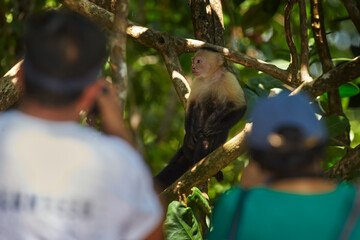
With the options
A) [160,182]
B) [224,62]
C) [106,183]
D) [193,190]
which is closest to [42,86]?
[106,183]

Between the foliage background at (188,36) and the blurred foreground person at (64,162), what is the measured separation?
8.22 feet

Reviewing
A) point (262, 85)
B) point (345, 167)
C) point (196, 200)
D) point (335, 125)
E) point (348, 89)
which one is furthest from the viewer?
point (348, 89)

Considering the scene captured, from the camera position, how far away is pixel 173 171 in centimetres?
392

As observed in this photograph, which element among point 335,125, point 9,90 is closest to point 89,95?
point 9,90

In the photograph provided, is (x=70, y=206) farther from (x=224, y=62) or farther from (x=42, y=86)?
(x=224, y=62)

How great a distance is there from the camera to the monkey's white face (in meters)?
4.27

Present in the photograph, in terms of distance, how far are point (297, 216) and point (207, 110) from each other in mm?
3283

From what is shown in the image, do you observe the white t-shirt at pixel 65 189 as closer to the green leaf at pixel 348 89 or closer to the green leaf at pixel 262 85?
the green leaf at pixel 262 85

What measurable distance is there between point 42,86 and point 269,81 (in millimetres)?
2787

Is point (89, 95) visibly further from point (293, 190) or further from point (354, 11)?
point (354, 11)

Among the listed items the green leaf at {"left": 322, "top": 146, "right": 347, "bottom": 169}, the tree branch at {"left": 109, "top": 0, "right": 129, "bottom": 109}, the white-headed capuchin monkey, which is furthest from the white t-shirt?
the white-headed capuchin monkey

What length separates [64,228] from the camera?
3.62ft

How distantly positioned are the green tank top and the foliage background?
7.57ft

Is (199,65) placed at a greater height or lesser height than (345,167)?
lesser
